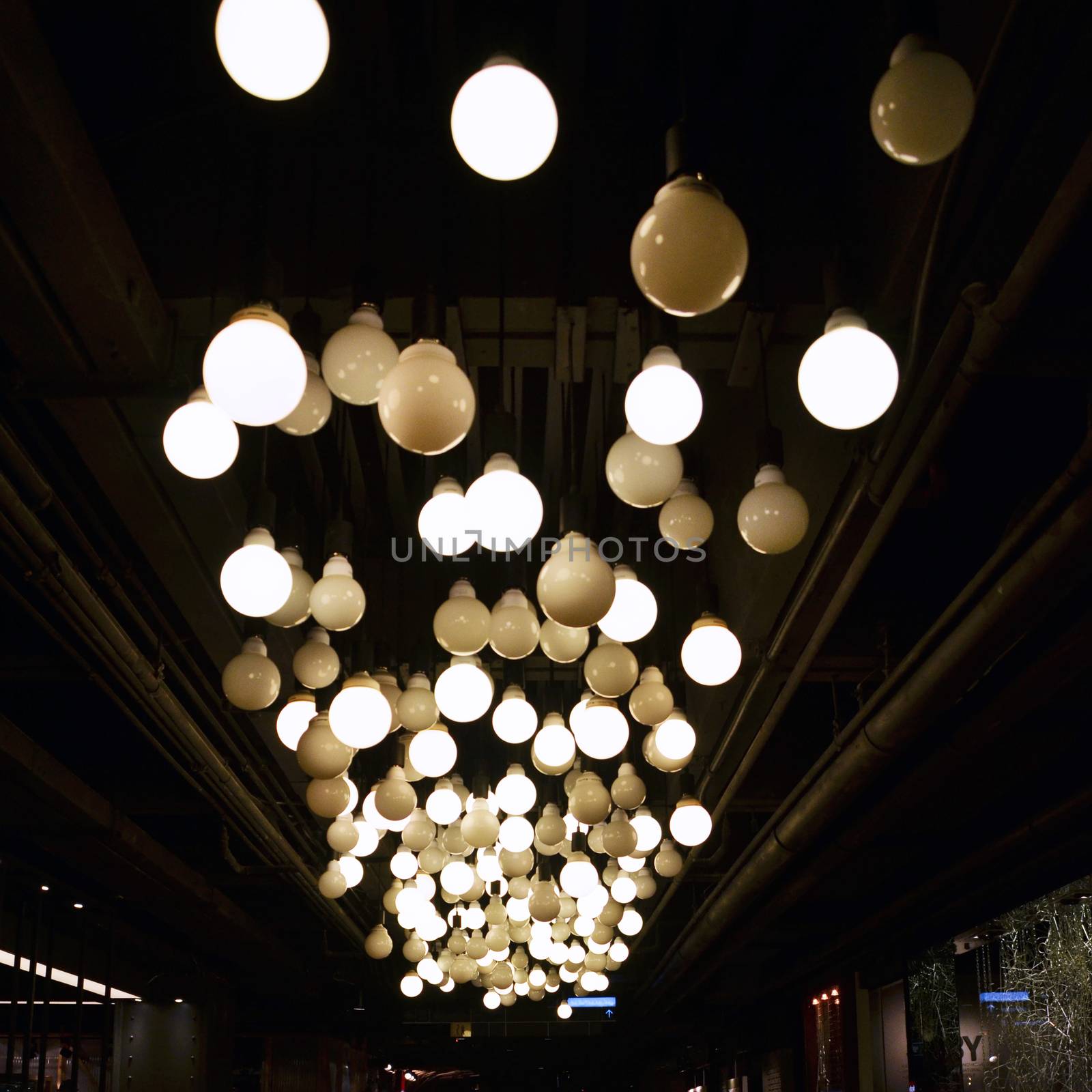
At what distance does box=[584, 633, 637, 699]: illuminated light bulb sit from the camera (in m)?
2.60

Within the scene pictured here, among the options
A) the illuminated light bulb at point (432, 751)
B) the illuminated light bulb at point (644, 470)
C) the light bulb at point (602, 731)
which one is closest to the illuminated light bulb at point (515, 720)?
the illuminated light bulb at point (432, 751)

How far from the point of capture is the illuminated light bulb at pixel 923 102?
1.46 meters

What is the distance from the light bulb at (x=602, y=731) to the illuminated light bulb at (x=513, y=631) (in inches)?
17.4

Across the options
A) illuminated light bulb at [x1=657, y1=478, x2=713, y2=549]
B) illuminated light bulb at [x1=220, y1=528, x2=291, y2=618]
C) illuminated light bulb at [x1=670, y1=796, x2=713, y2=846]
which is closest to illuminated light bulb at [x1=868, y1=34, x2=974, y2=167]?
illuminated light bulb at [x1=657, y1=478, x2=713, y2=549]

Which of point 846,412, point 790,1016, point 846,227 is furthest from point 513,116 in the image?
point 790,1016

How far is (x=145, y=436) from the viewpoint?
334cm

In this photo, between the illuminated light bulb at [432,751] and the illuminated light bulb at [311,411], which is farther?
the illuminated light bulb at [432,751]

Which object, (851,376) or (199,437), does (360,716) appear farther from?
(851,376)

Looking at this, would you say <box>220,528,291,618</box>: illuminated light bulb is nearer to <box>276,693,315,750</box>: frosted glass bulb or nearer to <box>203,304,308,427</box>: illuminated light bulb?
<box>203,304,308,427</box>: illuminated light bulb

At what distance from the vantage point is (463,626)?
2.52 meters

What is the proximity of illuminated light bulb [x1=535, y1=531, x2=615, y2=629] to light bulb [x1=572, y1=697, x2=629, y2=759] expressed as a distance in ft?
2.89

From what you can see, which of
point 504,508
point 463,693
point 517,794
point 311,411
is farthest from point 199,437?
point 517,794

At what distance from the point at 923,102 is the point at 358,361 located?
1.06m

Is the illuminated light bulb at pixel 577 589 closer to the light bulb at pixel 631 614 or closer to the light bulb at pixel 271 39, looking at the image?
the light bulb at pixel 631 614
